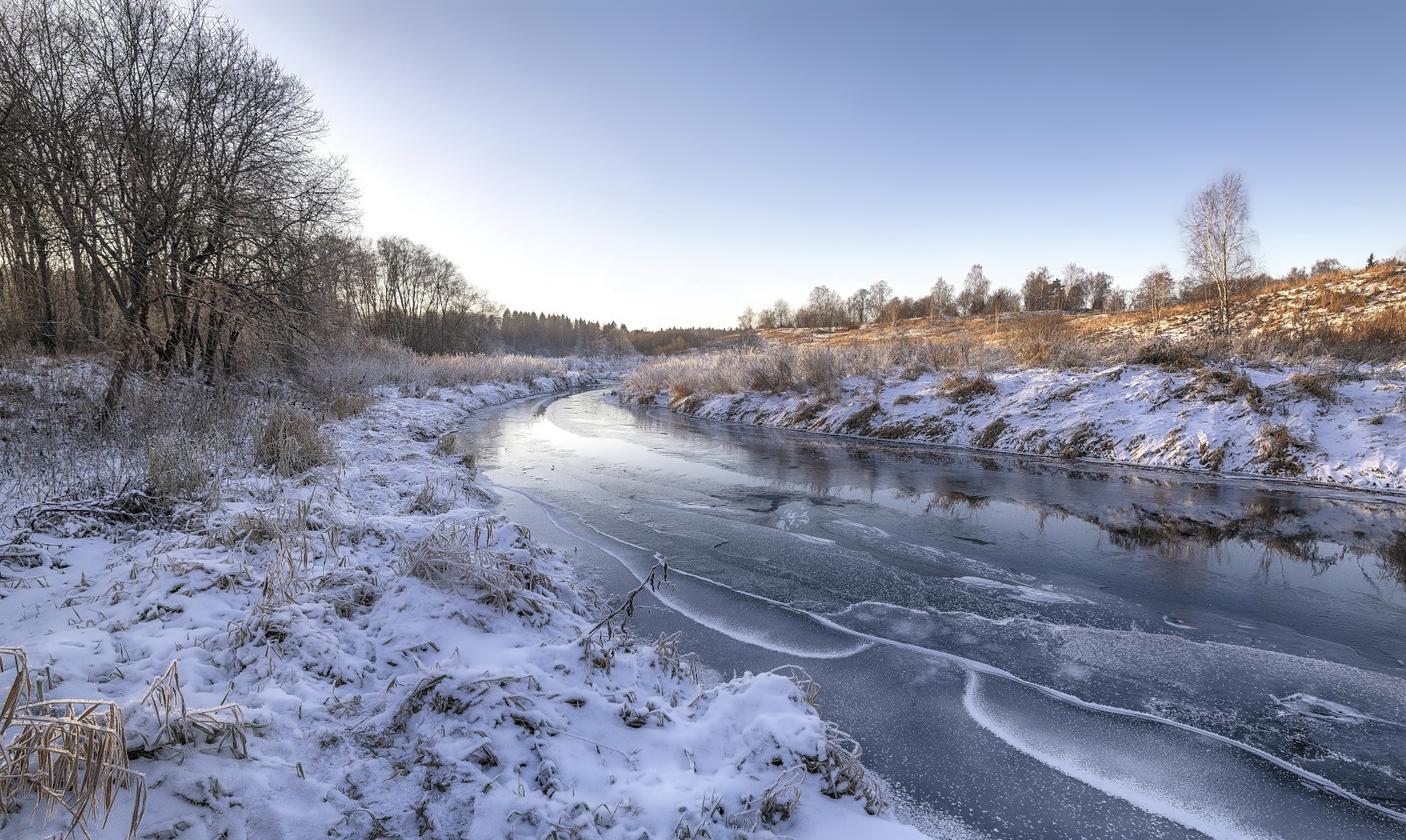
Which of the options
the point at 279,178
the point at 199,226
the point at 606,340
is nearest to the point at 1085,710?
the point at 199,226

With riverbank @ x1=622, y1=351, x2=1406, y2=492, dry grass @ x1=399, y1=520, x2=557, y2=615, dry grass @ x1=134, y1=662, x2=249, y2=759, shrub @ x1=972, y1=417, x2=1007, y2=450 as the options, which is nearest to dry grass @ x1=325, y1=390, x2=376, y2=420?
dry grass @ x1=399, y1=520, x2=557, y2=615

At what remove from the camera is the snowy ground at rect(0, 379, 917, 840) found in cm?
191

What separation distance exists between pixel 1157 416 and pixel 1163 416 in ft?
0.34

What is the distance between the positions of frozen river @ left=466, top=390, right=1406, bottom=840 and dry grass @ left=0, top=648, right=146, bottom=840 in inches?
103

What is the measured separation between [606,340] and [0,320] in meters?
73.8

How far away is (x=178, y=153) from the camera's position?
31.1 ft

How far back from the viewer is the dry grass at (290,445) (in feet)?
21.2

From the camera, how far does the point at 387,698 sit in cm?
250

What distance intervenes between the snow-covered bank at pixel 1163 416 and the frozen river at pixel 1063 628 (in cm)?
123

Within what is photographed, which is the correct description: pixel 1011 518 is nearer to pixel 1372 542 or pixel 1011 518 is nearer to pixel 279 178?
pixel 1372 542

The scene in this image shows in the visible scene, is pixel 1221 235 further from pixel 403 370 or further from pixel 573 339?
pixel 573 339

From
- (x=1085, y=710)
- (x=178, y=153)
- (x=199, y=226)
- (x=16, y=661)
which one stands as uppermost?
(x=178, y=153)

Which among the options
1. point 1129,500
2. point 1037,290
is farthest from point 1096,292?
point 1129,500

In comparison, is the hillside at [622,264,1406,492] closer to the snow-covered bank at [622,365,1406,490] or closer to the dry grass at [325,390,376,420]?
the snow-covered bank at [622,365,1406,490]
